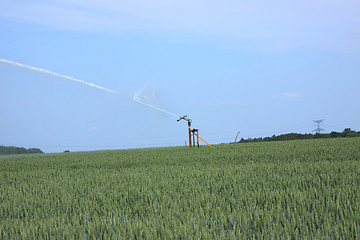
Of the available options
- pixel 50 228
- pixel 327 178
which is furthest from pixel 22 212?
pixel 327 178

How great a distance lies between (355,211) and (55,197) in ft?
13.8

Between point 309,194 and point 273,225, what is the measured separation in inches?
60.7

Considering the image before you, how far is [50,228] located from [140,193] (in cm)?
163

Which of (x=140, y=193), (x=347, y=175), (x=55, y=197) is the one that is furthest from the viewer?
(x=347, y=175)

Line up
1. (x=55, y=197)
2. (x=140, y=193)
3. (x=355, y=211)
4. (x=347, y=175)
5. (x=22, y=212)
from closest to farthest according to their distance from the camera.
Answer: (x=355, y=211), (x=22, y=212), (x=140, y=193), (x=55, y=197), (x=347, y=175)

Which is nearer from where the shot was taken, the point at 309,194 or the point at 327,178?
the point at 309,194

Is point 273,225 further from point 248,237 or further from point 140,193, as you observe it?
point 140,193

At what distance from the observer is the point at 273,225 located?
303 cm

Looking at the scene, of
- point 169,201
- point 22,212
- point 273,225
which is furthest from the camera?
point 22,212

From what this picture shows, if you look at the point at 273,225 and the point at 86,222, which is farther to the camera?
the point at 86,222

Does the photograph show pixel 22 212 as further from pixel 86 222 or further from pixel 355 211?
pixel 355 211

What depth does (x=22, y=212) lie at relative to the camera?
14.5 feet

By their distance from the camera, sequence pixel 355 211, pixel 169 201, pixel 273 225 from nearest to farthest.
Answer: pixel 273 225
pixel 355 211
pixel 169 201

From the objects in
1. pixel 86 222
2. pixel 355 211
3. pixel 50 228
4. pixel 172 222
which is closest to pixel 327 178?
pixel 355 211
